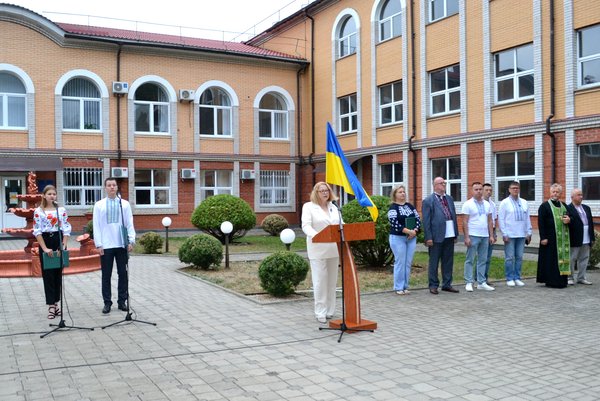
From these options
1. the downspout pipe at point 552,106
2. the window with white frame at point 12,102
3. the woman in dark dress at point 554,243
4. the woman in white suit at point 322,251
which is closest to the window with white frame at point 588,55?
the downspout pipe at point 552,106

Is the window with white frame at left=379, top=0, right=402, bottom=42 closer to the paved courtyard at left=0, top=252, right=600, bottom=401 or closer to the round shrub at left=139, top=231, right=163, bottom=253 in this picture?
the round shrub at left=139, top=231, right=163, bottom=253

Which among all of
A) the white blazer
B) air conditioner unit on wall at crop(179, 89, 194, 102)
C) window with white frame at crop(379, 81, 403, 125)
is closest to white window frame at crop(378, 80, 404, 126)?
window with white frame at crop(379, 81, 403, 125)

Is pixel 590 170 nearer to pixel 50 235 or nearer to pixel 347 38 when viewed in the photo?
pixel 347 38

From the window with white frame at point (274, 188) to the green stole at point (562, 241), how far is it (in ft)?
63.5

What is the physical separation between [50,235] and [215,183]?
794 inches

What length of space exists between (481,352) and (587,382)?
1.22 meters

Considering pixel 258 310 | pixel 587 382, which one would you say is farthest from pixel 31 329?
pixel 587 382

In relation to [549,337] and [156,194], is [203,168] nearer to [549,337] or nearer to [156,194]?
[156,194]

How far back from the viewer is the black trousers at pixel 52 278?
26.0 feet

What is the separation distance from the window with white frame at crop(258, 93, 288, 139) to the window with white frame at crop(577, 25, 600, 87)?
620 inches

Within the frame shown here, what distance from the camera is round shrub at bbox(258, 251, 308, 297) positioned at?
948 cm

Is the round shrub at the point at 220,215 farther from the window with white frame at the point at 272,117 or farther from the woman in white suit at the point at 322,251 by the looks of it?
the woman in white suit at the point at 322,251

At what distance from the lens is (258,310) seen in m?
8.68

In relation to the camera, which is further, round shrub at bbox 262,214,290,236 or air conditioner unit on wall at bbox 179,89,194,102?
air conditioner unit on wall at bbox 179,89,194,102
